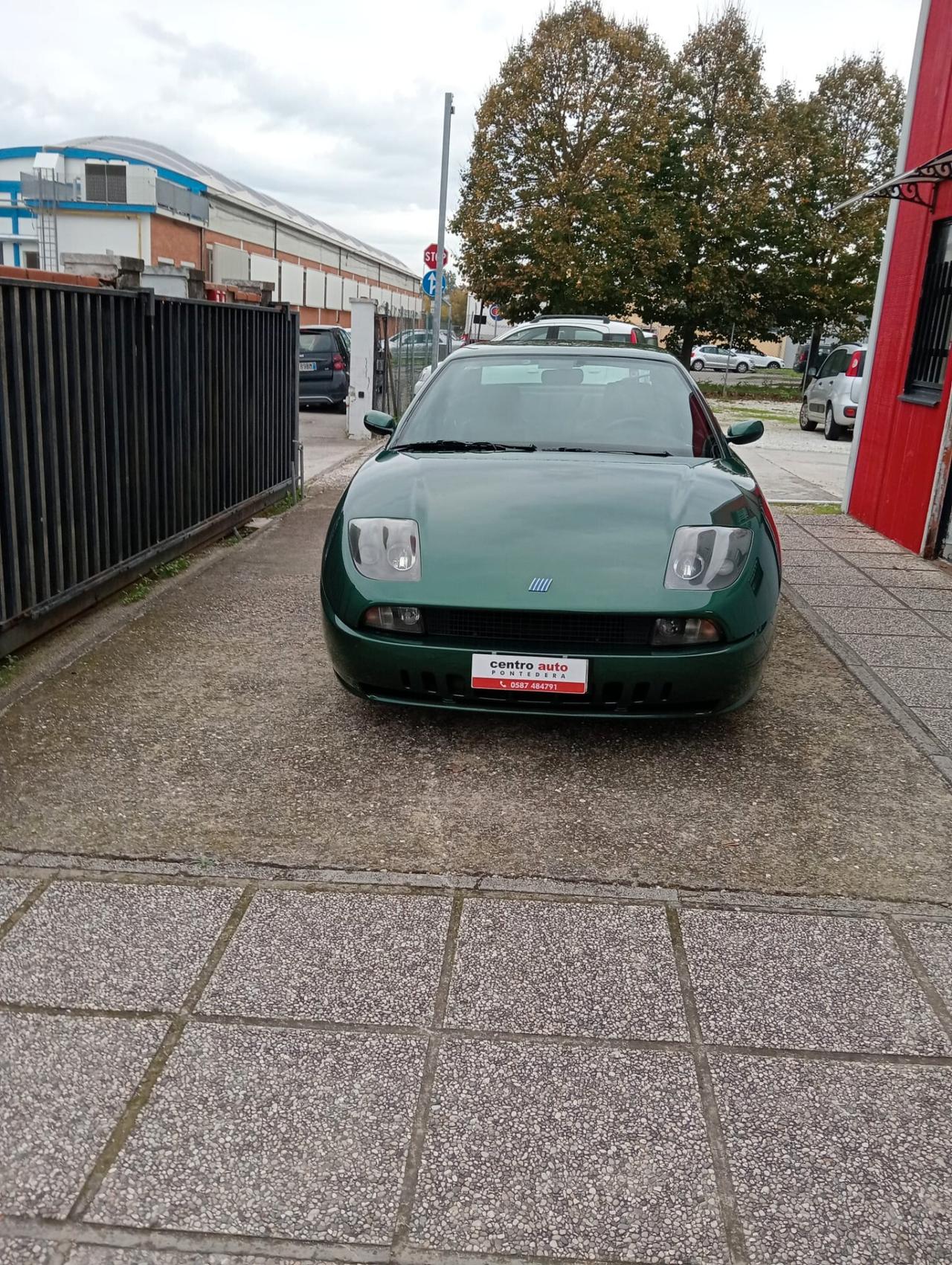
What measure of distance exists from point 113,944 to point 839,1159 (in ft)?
5.80

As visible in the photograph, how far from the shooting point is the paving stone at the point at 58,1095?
2.00 m

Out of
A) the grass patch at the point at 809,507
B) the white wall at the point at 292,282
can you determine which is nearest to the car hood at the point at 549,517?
the grass patch at the point at 809,507

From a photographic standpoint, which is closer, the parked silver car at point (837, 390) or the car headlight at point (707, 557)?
the car headlight at point (707, 557)

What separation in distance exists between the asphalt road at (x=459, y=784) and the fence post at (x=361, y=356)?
11106 millimetres

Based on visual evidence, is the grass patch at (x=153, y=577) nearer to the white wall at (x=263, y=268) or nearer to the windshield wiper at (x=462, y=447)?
the windshield wiper at (x=462, y=447)

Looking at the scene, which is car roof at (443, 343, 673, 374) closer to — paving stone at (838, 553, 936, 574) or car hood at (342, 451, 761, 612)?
car hood at (342, 451, 761, 612)

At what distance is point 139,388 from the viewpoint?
20.3 feet

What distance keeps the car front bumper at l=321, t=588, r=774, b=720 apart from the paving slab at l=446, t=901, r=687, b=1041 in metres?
0.97

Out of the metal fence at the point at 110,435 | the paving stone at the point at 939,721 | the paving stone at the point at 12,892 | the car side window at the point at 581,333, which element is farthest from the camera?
the car side window at the point at 581,333

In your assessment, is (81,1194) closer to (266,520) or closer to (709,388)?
(266,520)

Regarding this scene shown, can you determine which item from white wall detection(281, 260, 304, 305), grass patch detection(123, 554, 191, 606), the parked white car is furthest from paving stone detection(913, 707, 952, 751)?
the parked white car

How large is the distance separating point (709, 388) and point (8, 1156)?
94.1 feet

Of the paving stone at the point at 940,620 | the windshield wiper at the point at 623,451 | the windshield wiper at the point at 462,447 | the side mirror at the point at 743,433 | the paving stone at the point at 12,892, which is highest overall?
the side mirror at the point at 743,433

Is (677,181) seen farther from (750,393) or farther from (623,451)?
(623,451)
